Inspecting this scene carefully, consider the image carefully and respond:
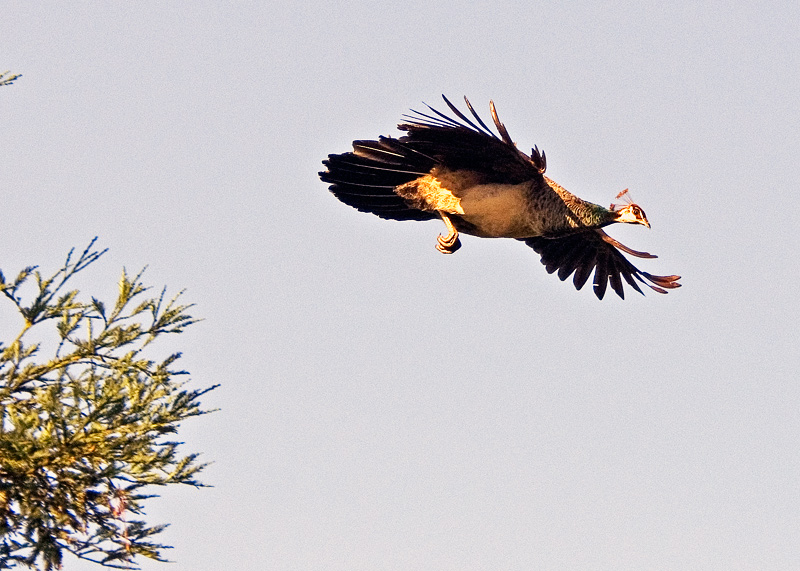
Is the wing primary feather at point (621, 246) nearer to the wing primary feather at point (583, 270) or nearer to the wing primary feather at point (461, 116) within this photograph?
the wing primary feather at point (583, 270)

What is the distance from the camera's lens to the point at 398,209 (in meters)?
9.90

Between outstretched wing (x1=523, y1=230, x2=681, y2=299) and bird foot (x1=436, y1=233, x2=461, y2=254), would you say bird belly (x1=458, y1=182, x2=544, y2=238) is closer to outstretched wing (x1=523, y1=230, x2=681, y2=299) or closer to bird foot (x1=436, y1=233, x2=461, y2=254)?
bird foot (x1=436, y1=233, x2=461, y2=254)

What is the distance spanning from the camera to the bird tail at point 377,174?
30.7ft

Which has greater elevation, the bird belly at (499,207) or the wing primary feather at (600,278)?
the wing primary feather at (600,278)

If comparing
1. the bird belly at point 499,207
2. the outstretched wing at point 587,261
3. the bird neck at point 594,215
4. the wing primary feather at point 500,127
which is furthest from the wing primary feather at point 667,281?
the wing primary feather at point 500,127

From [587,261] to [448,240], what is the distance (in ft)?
6.23

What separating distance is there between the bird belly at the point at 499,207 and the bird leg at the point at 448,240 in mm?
187

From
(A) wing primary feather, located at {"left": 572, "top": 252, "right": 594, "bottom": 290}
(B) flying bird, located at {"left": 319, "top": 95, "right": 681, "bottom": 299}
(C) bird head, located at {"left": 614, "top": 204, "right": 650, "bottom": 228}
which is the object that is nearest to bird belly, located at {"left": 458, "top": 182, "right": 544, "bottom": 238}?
(B) flying bird, located at {"left": 319, "top": 95, "right": 681, "bottom": 299}

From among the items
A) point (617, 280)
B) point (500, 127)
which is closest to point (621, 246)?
point (617, 280)

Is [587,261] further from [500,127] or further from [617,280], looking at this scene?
[500,127]

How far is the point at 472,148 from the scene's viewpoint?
899 cm

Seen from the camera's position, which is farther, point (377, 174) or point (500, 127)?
point (377, 174)

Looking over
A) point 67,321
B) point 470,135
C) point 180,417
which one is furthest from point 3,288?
point 470,135

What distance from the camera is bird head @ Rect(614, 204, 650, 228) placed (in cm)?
978
